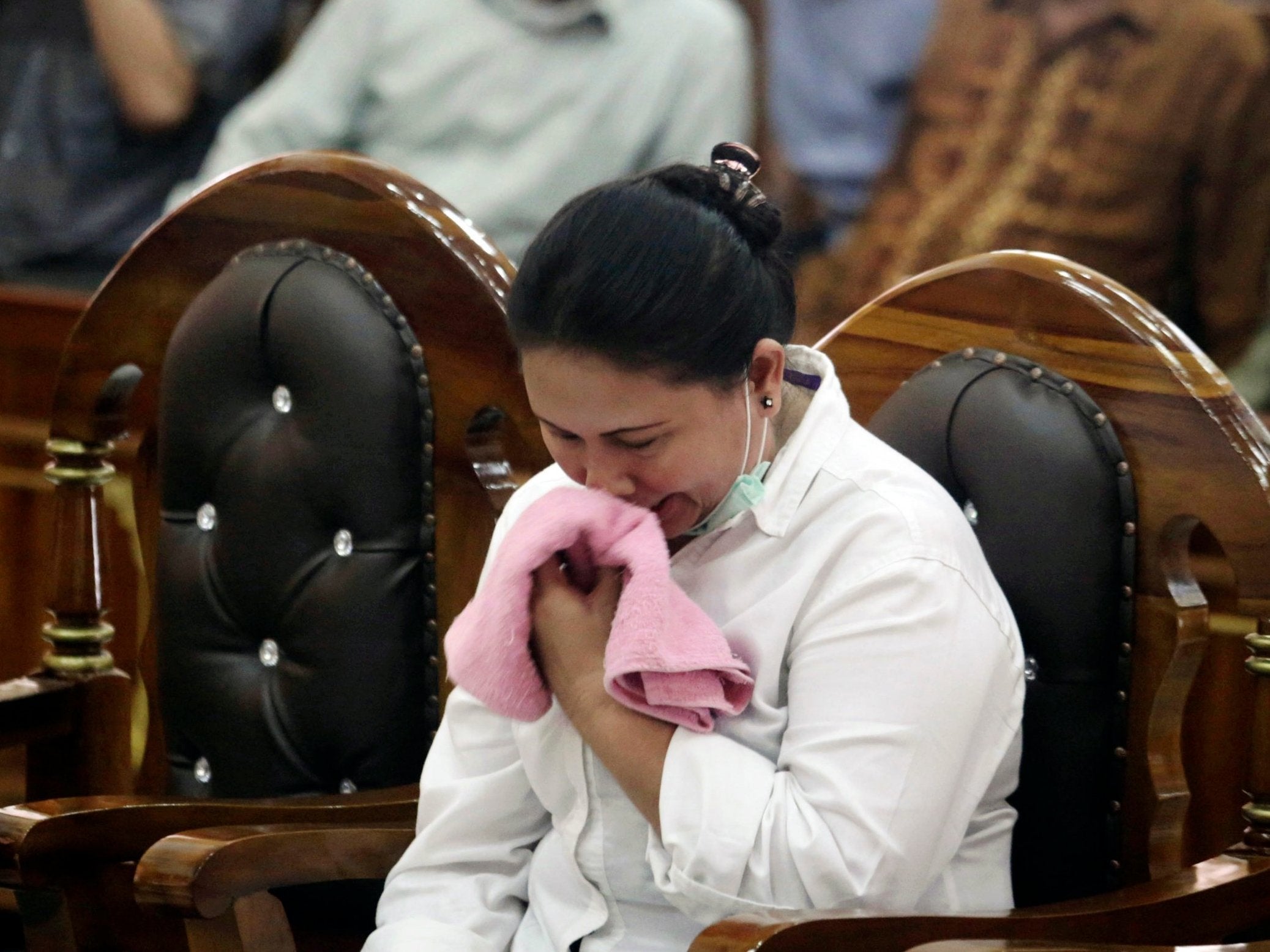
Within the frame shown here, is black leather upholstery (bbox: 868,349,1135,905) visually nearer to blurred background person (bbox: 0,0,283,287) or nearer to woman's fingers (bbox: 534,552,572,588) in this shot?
woman's fingers (bbox: 534,552,572,588)

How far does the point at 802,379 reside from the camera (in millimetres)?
1290

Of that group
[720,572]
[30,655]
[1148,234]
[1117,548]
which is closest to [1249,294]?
[1148,234]

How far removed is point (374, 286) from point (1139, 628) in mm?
709

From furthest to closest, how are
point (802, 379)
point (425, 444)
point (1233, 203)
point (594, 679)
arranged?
point (1233, 203), point (425, 444), point (802, 379), point (594, 679)

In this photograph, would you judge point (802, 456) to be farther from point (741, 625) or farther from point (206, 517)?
point (206, 517)

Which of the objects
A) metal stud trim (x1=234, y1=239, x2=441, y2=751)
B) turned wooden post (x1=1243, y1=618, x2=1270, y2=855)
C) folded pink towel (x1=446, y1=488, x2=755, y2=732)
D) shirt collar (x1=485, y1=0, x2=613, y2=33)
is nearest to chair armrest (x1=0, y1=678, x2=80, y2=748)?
metal stud trim (x1=234, y1=239, x2=441, y2=751)

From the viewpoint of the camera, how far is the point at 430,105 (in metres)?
2.85

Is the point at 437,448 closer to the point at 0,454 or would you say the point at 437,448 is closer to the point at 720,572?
the point at 720,572

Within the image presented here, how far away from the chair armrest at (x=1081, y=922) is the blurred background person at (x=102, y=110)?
2434 millimetres

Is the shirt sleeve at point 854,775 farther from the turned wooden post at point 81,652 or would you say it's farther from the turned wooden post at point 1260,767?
the turned wooden post at point 81,652

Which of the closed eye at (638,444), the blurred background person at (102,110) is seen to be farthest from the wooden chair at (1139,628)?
the blurred background person at (102,110)

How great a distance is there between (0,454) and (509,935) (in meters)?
1.67

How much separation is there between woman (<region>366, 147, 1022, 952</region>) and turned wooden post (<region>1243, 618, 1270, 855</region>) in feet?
0.56

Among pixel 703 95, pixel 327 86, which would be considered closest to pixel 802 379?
pixel 703 95
